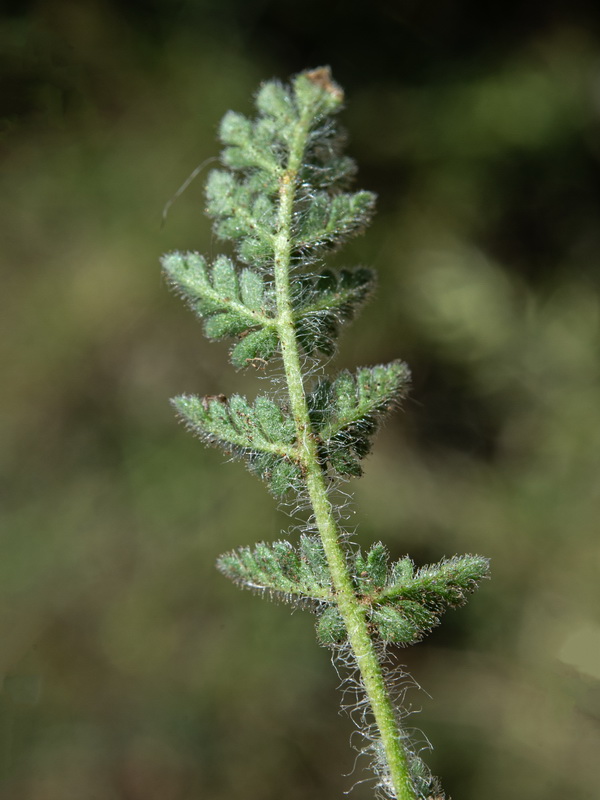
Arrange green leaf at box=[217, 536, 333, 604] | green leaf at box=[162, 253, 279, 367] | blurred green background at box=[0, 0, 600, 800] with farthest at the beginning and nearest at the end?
1. blurred green background at box=[0, 0, 600, 800]
2. green leaf at box=[162, 253, 279, 367]
3. green leaf at box=[217, 536, 333, 604]

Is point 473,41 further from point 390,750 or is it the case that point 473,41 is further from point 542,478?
point 390,750

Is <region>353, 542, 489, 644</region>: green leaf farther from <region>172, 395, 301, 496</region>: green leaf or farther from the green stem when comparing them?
<region>172, 395, 301, 496</region>: green leaf

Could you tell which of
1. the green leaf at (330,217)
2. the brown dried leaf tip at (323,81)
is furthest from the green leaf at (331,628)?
the brown dried leaf tip at (323,81)

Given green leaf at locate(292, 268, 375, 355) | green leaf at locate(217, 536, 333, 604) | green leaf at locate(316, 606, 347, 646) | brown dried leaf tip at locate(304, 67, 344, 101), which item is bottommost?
green leaf at locate(316, 606, 347, 646)

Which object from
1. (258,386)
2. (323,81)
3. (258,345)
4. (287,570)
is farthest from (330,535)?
(258,386)

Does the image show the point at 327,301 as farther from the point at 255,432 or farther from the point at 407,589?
the point at 407,589

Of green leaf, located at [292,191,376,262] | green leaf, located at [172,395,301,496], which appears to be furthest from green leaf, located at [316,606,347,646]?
green leaf, located at [292,191,376,262]
